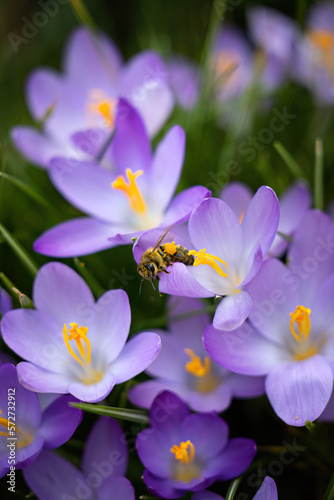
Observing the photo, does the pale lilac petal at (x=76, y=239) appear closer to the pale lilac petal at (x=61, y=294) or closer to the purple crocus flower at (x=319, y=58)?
the pale lilac petal at (x=61, y=294)

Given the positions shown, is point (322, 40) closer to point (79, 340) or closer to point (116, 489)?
point (79, 340)

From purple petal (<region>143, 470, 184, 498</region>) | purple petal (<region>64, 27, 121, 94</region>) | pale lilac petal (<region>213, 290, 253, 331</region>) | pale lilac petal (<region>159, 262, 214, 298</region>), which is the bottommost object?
purple petal (<region>143, 470, 184, 498</region>)

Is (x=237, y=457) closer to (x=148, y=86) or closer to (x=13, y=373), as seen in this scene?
(x=13, y=373)

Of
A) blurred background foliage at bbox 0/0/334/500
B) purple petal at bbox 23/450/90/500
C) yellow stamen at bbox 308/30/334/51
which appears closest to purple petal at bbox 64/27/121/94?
blurred background foliage at bbox 0/0/334/500

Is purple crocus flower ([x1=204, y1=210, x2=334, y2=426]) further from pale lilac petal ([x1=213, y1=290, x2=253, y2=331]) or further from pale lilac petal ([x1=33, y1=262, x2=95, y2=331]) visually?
pale lilac petal ([x1=33, y1=262, x2=95, y2=331])

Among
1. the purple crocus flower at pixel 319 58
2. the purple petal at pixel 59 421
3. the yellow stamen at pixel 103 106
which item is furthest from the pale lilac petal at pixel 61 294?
the purple crocus flower at pixel 319 58

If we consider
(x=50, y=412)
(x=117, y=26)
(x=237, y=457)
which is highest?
(x=117, y=26)

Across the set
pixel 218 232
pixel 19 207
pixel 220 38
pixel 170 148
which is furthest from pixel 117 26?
pixel 218 232
